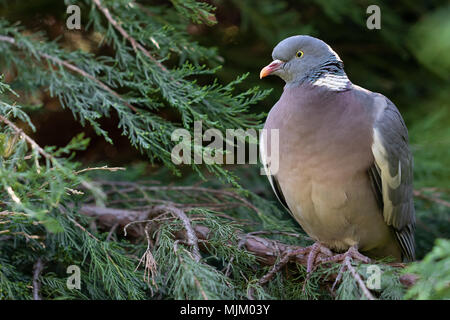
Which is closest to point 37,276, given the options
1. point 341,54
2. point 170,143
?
point 170,143

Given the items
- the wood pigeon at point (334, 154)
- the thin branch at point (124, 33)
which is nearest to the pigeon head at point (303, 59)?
the wood pigeon at point (334, 154)

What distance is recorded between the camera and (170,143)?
206cm

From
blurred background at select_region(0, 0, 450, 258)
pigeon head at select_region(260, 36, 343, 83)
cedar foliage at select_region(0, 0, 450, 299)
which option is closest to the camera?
cedar foliage at select_region(0, 0, 450, 299)

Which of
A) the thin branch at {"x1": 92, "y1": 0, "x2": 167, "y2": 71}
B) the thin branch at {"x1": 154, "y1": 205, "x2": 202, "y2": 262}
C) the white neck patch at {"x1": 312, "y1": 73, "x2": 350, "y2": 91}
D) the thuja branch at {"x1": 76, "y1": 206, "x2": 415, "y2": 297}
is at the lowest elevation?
the thuja branch at {"x1": 76, "y1": 206, "x2": 415, "y2": 297}

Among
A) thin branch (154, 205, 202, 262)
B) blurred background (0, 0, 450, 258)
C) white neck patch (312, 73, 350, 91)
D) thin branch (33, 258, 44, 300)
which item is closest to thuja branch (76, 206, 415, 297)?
thin branch (154, 205, 202, 262)

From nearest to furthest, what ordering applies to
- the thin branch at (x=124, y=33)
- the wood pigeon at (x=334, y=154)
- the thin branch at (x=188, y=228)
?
the thin branch at (x=188, y=228), the wood pigeon at (x=334, y=154), the thin branch at (x=124, y=33)

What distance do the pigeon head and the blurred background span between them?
1.92 ft

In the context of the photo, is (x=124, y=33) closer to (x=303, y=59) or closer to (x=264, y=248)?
(x=303, y=59)

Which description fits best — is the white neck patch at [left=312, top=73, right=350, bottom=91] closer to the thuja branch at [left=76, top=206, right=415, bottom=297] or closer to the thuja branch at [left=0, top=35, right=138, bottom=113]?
the thuja branch at [left=76, top=206, right=415, bottom=297]

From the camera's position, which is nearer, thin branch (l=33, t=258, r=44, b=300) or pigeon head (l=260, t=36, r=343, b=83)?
thin branch (l=33, t=258, r=44, b=300)

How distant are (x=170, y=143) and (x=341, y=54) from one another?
1960 millimetres

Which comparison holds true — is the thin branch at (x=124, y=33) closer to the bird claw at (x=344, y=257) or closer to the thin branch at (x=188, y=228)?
the thin branch at (x=188, y=228)

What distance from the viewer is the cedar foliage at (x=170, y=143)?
1558 millimetres

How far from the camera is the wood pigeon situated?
195 centimetres
